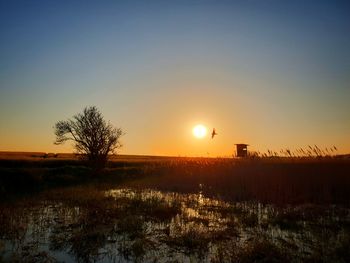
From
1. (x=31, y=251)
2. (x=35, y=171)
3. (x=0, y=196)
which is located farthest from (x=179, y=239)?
(x=35, y=171)

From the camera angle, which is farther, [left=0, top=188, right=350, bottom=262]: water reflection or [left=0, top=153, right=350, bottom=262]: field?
[left=0, top=153, right=350, bottom=262]: field

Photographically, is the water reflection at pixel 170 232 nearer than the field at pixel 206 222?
Yes

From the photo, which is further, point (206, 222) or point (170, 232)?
point (206, 222)

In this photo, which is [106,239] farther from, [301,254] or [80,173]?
[80,173]

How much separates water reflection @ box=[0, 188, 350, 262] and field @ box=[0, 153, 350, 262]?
0.09 feet

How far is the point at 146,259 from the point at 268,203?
930 centimetres

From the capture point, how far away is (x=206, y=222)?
12898 millimetres

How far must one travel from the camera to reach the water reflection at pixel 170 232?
357 inches

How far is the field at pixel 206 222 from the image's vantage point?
9172mm

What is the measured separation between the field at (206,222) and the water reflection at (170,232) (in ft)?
0.09

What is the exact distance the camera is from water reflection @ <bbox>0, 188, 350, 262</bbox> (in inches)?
357

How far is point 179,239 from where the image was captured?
10508mm

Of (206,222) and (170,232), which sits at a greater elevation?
(206,222)

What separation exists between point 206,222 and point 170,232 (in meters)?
1.83
